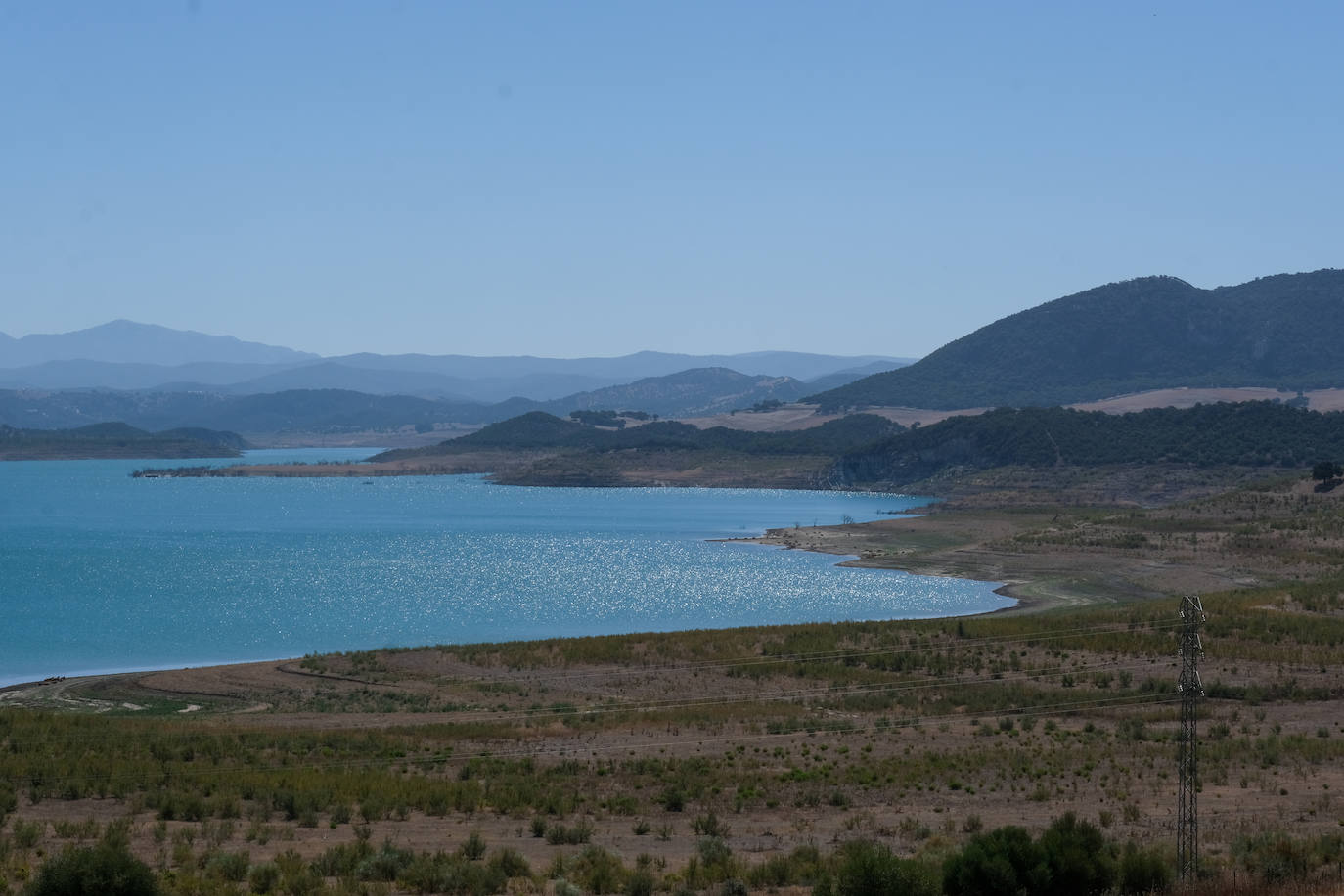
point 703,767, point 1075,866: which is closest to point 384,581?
point 703,767

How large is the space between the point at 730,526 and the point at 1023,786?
3818 inches

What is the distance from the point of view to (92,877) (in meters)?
14.5

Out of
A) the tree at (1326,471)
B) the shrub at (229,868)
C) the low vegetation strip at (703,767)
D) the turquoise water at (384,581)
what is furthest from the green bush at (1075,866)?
the tree at (1326,471)

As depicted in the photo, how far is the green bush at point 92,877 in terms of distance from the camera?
14469 millimetres

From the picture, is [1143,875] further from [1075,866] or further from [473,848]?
[473,848]

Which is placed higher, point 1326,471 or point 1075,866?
point 1326,471

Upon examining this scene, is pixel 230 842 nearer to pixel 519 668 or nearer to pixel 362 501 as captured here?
pixel 519 668

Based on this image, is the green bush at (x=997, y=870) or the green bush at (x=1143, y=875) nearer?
the green bush at (x=997, y=870)

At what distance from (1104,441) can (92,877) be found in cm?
14709

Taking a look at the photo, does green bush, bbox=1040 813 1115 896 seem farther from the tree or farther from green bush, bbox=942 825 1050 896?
the tree

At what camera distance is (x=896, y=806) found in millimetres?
23047

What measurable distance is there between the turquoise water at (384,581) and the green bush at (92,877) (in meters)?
34.2

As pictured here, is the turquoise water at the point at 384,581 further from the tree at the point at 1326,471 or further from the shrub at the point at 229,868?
the tree at the point at 1326,471

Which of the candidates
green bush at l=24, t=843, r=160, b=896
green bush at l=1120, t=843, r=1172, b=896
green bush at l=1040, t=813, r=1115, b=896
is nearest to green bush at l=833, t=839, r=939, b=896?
green bush at l=1040, t=813, r=1115, b=896
